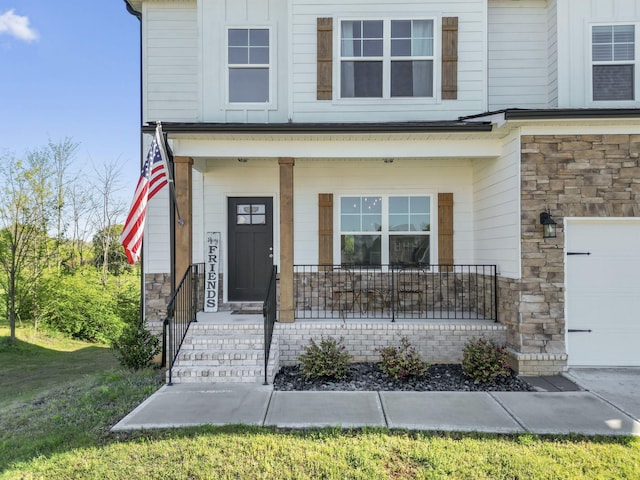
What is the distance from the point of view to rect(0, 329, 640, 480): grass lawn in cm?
329

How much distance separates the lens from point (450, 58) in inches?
281

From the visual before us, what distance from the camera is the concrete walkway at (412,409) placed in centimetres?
412

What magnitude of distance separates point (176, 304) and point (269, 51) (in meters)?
5.00

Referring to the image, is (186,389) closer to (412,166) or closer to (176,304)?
(176,304)

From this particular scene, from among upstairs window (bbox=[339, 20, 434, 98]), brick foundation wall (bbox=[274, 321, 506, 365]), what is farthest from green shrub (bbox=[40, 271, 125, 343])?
upstairs window (bbox=[339, 20, 434, 98])

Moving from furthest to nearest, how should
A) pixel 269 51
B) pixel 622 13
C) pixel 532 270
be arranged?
pixel 269 51 < pixel 622 13 < pixel 532 270

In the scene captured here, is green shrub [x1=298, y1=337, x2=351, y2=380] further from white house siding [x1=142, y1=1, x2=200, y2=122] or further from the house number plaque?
A: white house siding [x1=142, y1=1, x2=200, y2=122]

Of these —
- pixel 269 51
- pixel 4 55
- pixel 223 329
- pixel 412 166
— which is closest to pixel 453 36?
pixel 412 166

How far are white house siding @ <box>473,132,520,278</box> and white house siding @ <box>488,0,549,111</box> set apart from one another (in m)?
1.58

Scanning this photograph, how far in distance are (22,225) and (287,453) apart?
1106 cm

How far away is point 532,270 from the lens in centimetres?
582

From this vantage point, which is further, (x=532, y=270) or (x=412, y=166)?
(x=412, y=166)

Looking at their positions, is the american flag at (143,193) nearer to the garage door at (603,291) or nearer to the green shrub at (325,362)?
the green shrub at (325,362)

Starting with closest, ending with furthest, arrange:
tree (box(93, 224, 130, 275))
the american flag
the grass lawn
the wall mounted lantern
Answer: the grass lawn → the american flag → the wall mounted lantern → tree (box(93, 224, 130, 275))
